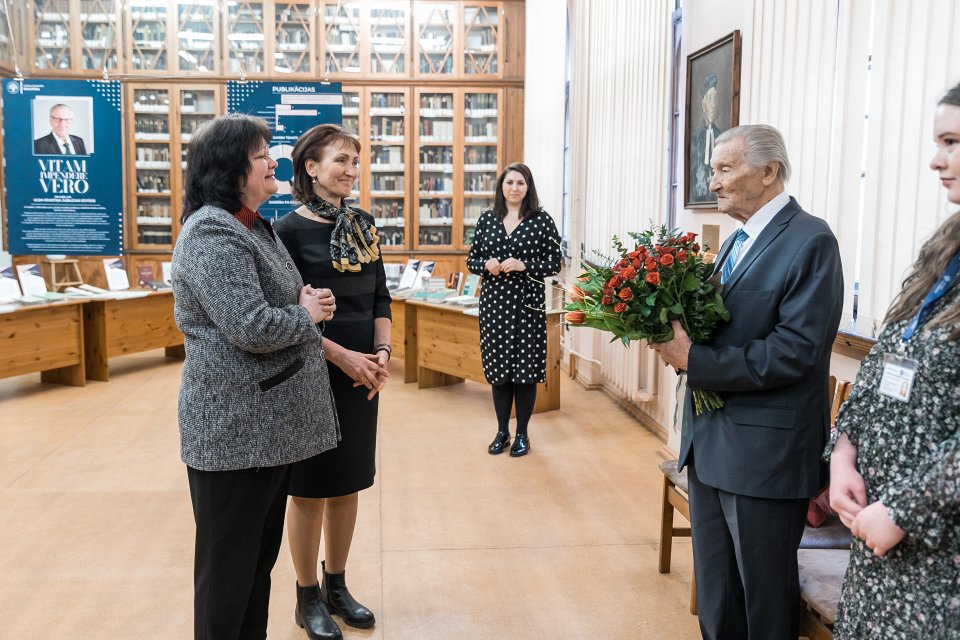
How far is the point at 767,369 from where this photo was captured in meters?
1.86

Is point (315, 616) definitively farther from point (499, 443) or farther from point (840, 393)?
point (499, 443)

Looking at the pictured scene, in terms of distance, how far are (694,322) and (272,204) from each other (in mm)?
5163

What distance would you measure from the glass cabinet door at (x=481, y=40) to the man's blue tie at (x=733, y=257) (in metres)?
8.95

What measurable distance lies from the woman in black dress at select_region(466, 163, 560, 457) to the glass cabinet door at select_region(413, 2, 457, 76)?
6.10 meters

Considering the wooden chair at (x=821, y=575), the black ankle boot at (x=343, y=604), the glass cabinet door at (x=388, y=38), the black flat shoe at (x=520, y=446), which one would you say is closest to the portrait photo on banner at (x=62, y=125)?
the black flat shoe at (x=520, y=446)

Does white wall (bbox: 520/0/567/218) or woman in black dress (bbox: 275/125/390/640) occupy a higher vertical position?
white wall (bbox: 520/0/567/218)

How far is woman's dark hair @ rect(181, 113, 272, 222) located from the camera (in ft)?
6.51

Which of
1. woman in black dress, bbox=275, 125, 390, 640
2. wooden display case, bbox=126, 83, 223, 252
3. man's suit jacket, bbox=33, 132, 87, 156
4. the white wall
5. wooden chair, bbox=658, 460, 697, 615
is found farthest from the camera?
wooden display case, bbox=126, 83, 223, 252

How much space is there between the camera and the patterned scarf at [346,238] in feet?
8.61

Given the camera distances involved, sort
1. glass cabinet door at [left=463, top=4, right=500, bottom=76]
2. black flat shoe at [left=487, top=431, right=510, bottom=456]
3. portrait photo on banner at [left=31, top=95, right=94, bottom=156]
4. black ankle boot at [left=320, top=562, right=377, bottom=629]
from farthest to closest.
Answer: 1. glass cabinet door at [left=463, top=4, right=500, bottom=76]
2. portrait photo on banner at [left=31, top=95, right=94, bottom=156]
3. black flat shoe at [left=487, top=431, right=510, bottom=456]
4. black ankle boot at [left=320, top=562, right=377, bottom=629]

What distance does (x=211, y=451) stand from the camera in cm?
195

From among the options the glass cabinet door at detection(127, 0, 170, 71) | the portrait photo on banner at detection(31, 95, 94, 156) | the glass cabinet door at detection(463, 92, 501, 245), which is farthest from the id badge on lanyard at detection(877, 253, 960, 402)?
the glass cabinet door at detection(127, 0, 170, 71)

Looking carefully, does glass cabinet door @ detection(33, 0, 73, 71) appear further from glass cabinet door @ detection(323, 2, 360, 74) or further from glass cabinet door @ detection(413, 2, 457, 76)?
glass cabinet door @ detection(413, 2, 457, 76)

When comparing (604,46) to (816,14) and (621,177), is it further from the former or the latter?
(816,14)
